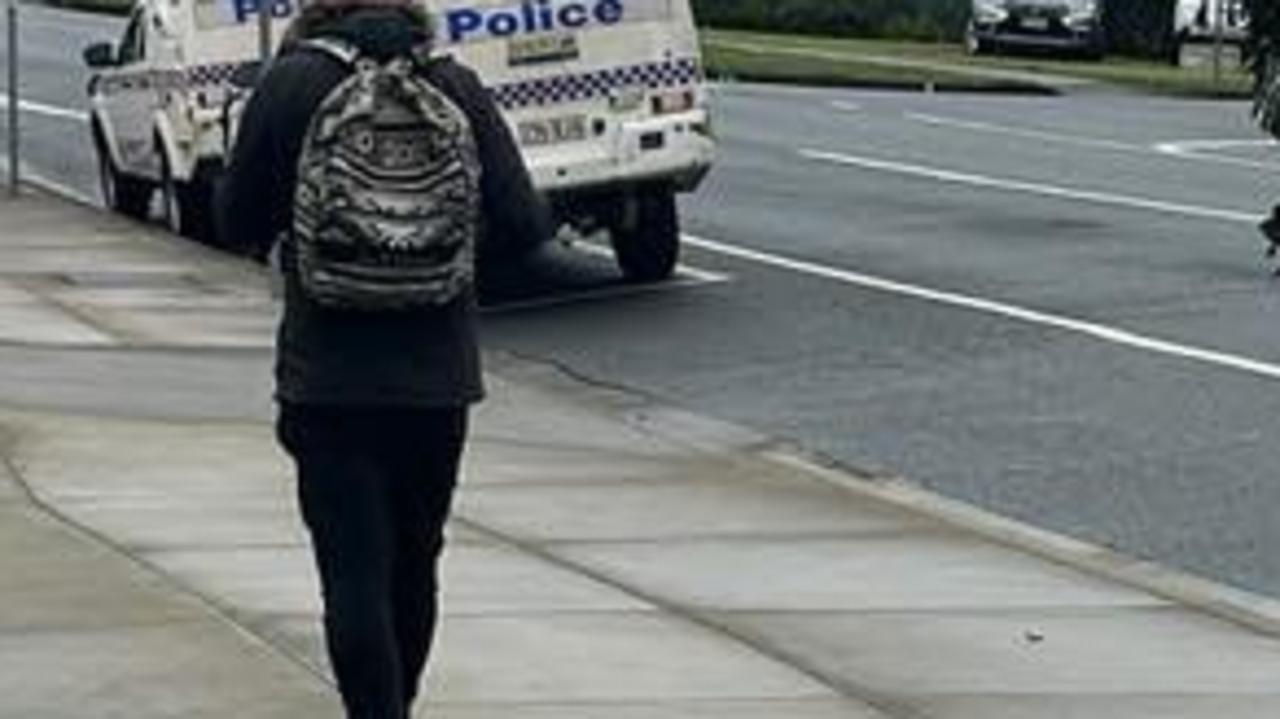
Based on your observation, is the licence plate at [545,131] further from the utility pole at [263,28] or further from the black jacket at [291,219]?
the black jacket at [291,219]

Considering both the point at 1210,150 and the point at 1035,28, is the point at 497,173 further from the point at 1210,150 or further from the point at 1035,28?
the point at 1035,28

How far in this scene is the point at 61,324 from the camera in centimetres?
1695

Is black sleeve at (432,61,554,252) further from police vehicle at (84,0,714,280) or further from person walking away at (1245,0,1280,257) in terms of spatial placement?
police vehicle at (84,0,714,280)

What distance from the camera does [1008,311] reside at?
58.0ft

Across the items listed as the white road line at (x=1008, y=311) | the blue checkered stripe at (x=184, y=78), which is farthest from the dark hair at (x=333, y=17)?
the blue checkered stripe at (x=184, y=78)

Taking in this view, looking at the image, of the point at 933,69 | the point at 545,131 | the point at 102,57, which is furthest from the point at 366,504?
the point at 933,69

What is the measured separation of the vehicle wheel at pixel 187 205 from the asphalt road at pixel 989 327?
2.94m

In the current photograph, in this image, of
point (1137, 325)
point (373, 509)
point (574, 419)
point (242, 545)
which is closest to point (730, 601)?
point (242, 545)

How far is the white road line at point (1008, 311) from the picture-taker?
15539mm

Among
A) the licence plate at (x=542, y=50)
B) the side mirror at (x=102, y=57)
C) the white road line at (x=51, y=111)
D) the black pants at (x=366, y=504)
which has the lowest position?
the white road line at (x=51, y=111)

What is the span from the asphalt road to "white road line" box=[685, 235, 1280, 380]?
0.03 metres

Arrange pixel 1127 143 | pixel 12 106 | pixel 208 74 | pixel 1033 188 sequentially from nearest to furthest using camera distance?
pixel 208 74 < pixel 12 106 < pixel 1033 188 < pixel 1127 143

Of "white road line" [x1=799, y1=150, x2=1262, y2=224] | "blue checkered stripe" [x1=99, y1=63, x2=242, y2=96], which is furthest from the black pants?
"white road line" [x1=799, y1=150, x2=1262, y2=224]

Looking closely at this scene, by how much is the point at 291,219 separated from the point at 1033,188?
64.6ft
